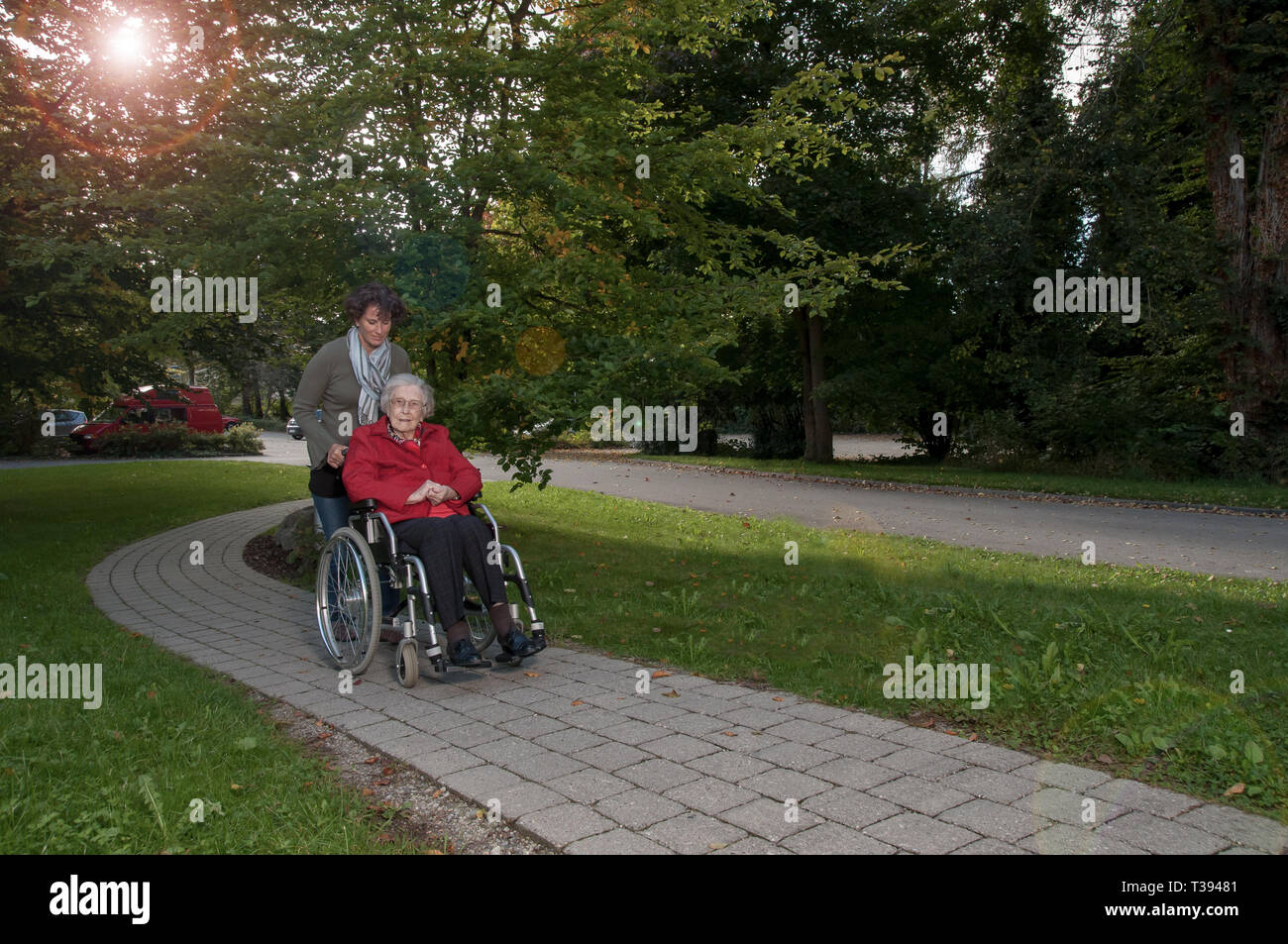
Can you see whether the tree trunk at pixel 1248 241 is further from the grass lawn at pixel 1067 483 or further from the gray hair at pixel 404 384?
the gray hair at pixel 404 384

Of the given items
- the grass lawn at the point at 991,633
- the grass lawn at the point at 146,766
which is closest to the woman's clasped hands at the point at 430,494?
the grass lawn at the point at 146,766

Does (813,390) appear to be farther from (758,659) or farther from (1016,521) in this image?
(758,659)

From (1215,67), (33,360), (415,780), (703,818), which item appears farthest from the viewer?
(1215,67)

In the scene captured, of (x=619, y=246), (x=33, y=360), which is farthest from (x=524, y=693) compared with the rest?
(x=33, y=360)

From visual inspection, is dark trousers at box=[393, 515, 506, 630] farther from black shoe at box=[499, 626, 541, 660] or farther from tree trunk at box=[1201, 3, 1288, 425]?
tree trunk at box=[1201, 3, 1288, 425]

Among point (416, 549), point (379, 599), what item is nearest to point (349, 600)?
point (379, 599)

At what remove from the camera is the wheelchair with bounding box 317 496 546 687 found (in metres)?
5.33

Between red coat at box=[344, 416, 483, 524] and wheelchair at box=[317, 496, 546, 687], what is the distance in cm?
11

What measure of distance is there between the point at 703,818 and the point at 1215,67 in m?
19.8

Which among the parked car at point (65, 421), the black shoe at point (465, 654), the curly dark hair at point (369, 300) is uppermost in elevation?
the curly dark hair at point (369, 300)

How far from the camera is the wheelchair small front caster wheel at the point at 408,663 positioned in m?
5.26

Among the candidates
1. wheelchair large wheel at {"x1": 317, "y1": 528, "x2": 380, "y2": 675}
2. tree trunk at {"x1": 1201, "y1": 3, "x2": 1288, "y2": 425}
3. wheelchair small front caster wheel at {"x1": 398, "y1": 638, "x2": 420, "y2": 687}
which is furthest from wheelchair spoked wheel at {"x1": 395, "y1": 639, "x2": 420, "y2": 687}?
tree trunk at {"x1": 1201, "y1": 3, "x2": 1288, "y2": 425}

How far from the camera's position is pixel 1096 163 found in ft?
63.3
